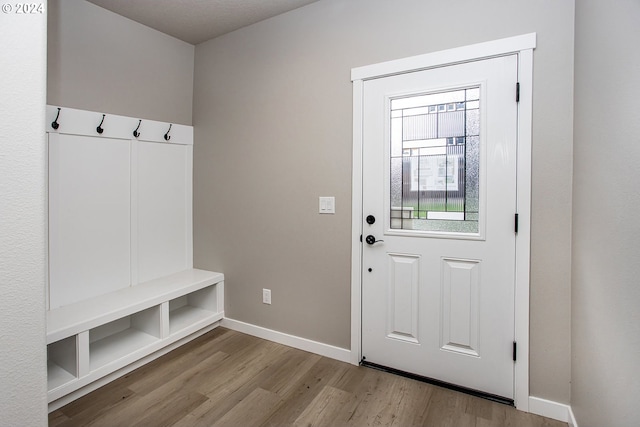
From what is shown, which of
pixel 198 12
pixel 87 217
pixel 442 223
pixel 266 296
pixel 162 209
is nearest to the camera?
pixel 442 223

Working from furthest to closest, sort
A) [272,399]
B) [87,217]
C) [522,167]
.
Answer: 1. [87,217]
2. [272,399]
3. [522,167]

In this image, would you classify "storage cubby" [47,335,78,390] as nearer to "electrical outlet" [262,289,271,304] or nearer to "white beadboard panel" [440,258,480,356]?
"electrical outlet" [262,289,271,304]

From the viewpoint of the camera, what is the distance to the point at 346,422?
1811 millimetres

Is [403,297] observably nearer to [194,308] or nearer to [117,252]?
[194,308]

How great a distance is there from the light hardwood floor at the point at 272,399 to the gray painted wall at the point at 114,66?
204 cm

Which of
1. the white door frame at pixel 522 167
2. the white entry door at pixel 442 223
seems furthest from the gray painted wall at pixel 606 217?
the white entry door at pixel 442 223

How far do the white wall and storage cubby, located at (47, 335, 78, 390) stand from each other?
3.44 ft

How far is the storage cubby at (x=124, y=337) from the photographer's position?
2.26 metres

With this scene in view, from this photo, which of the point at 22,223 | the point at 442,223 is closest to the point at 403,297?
the point at 442,223

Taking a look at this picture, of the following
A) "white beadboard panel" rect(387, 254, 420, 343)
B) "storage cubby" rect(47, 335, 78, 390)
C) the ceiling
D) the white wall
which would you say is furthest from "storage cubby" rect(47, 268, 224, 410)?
the ceiling

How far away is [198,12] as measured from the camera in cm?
263

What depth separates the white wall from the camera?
1.02m

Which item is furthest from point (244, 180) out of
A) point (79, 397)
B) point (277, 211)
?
point (79, 397)

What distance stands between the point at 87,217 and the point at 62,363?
1011mm
